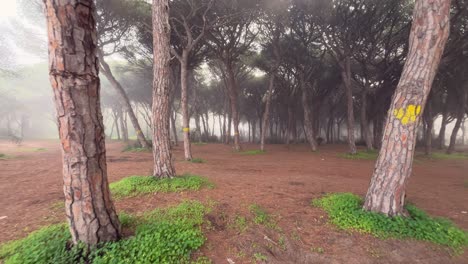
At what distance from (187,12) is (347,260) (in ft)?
45.9

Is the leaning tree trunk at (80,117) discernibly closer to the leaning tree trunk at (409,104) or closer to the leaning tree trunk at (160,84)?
the leaning tree trunk at (160,84)

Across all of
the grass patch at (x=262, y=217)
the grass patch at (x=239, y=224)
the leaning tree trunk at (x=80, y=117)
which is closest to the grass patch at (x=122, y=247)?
the leaning tree trunk at (x=80, y=117)

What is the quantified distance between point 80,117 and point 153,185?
11.0 ft

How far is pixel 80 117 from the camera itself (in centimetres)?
261

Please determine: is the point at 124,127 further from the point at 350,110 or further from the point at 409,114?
the point at 409,114

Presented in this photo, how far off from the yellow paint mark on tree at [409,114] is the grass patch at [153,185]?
4491 millimetres

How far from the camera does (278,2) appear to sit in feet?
45.9

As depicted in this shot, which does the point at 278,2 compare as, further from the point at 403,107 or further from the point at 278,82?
the point at 403,107

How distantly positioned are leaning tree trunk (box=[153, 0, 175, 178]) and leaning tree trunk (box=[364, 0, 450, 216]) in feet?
16.6

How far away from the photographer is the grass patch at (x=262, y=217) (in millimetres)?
3901

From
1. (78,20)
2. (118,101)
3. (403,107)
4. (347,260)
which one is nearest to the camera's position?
(78,20)

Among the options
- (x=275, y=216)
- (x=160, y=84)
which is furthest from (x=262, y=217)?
(x=160, y=84)

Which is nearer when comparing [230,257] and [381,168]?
[230,257]

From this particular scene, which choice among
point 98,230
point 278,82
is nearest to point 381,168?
point 98,230
